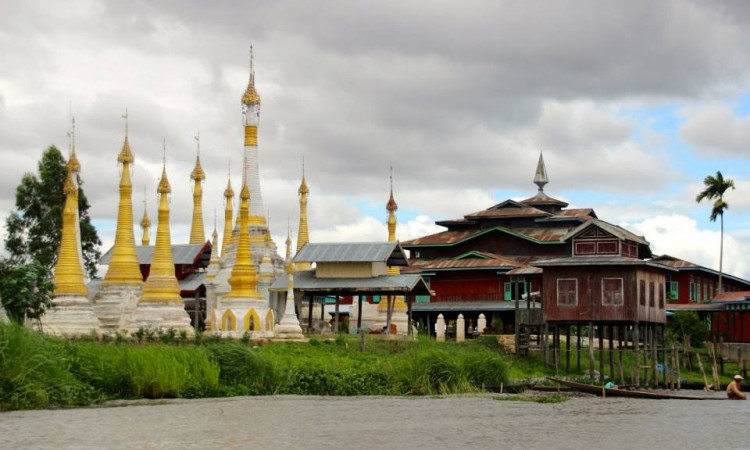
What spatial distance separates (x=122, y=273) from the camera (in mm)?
58250

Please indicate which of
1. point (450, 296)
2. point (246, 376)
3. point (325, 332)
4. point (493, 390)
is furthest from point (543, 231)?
point (246, 376)

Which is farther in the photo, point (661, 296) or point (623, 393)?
point (661, 296)

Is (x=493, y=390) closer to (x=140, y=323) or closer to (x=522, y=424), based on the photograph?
(x=522, y=424)

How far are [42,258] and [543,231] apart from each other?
97.7 ft

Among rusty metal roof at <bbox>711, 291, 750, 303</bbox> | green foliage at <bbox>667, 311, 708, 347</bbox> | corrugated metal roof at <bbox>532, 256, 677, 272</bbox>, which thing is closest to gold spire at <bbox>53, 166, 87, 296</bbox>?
corrugated metal roof at <bbox>532, 256, 677, 272</bbox>

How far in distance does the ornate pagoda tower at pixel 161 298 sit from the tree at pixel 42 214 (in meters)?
14.8

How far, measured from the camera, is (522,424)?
2998 cm

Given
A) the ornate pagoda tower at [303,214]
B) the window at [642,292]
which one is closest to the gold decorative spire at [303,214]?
the ornate pagoda tower at [303,214]

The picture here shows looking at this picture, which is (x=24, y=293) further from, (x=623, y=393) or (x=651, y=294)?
(x=651, y=294)

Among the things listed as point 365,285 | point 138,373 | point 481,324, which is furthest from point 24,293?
point 481,324

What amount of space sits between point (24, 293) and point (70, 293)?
1063 centimetres

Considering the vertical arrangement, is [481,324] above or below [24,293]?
below

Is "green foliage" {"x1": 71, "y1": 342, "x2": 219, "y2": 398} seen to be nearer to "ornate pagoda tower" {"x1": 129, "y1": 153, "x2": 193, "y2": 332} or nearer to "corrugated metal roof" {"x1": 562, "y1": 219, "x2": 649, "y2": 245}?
"ornate pagoda tower" {"x1": 129, "y1": 153, "x2": 193, "y2": 332}

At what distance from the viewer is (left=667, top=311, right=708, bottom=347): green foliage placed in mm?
59375
